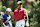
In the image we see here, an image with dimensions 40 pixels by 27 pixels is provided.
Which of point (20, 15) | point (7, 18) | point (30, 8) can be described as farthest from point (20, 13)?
point (30, 8)

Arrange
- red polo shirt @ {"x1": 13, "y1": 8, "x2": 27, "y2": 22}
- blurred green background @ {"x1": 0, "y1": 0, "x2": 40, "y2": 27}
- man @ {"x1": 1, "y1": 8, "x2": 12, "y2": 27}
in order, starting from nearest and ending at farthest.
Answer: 1. red polo shirt @ {"x1": 13, "y1": 8, "x2": 27, "y2": 22}
2. man @ {"x1": 1, "y1": 8, "x2": 12, "y2": 27}
3. blurred green background @ {"x1": 0, "y1": 0, "x2": 40, "y2": 27}

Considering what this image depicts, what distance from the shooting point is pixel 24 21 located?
4629 millimetres

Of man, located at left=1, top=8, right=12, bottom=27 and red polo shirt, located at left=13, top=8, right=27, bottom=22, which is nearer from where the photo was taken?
red polo shirt, located at left=13, top=8, right=27, bottom=22

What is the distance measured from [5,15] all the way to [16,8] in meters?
0.45

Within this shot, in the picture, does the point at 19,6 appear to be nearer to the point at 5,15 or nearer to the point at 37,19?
the point at 5,15

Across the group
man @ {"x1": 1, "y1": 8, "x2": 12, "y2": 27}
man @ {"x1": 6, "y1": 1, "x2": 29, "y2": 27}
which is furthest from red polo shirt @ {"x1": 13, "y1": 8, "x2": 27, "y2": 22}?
man @ {"x1": 1, "y1": 8, "x2": 12, "y2": 27}

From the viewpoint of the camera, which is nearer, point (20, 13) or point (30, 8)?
point (20, 13)

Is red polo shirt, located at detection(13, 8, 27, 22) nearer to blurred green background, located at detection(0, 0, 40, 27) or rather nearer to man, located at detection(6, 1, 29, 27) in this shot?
man, located at detection(6, 1, 29, 27)

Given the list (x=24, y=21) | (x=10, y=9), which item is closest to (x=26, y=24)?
(x=24, y=21)

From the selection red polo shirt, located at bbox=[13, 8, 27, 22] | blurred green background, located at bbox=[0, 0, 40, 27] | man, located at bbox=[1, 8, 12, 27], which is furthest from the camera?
blurred green background, located at bbox=[0, 0, 40, 27]

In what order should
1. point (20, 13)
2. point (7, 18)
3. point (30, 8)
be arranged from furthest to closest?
point (30, 8), point (7, 18), point (20, 13)

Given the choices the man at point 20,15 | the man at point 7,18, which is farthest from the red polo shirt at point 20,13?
the man at point 7,18

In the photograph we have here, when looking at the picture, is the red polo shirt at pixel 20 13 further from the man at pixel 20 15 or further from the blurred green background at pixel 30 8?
the blurred green background at pixel 30 8

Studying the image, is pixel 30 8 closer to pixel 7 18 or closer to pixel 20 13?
pixel 20 13
